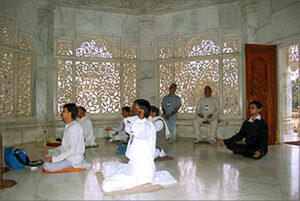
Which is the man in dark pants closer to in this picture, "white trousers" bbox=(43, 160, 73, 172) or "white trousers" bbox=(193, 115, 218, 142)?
"white trousers" bbox=(193, 115, 218, 142)

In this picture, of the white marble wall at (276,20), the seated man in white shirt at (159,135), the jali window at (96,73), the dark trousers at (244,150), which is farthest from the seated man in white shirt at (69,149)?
the white marble wall at (276,20)

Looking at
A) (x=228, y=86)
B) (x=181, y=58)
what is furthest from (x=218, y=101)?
(x=181, y=58)

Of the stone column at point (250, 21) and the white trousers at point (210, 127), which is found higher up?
the stone column at point (250, 21)

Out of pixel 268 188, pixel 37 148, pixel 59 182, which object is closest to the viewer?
pixel 268 188

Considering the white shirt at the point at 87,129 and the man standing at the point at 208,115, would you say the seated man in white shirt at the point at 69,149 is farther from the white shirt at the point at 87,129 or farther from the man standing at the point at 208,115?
the man standing at the point at 208,115

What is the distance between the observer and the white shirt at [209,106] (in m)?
6.93

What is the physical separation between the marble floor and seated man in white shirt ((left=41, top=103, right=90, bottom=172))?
152 mm

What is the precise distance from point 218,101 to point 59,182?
15.8 feet

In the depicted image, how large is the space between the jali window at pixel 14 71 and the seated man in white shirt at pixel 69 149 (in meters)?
3.06

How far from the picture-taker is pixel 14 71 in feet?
21.1

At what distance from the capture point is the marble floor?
114 inches

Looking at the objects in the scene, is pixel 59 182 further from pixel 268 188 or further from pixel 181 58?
pixel 181 58

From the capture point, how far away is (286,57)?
8.65 m

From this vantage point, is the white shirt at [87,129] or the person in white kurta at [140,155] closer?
the person in white kurta at [140,155]
